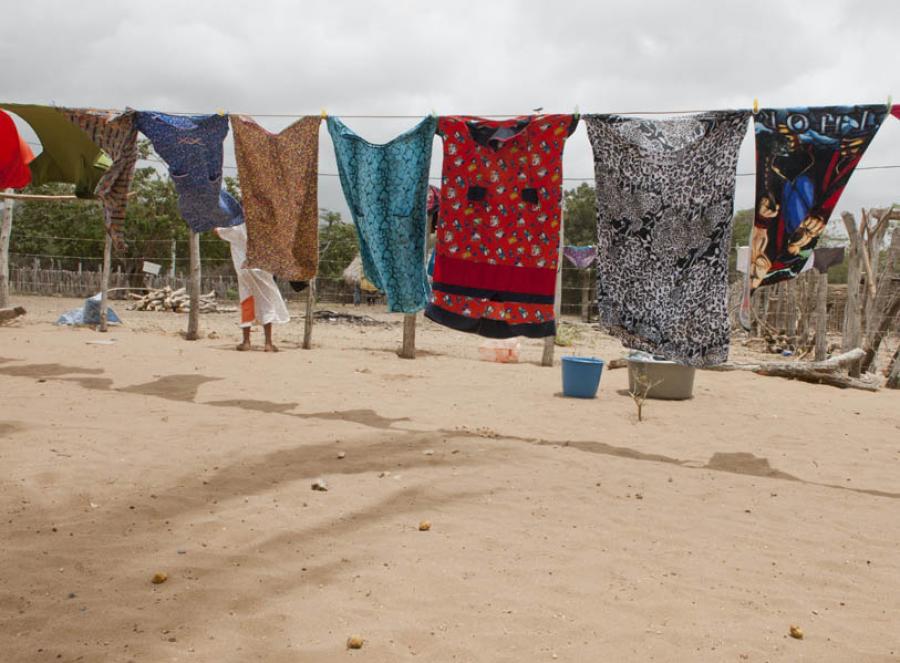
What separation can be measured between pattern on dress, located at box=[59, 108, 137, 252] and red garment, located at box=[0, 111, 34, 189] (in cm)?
87

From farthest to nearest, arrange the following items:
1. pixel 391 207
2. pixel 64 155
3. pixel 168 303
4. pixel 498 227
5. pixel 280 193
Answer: pixel 168 303
pixel 64 155
pixel 280 193
pixel 391 207
pixel 498 227

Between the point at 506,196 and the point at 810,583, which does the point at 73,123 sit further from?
the point at 810,583

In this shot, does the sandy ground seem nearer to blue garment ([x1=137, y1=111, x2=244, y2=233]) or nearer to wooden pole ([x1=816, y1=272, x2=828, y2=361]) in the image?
blue garment ([x1=137, y1=111, x2=244, y2=233])

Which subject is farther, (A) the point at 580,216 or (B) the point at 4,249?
(A) the point at 580,216

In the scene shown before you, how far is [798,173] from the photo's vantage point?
13.6 ft

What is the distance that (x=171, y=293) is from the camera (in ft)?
56.5

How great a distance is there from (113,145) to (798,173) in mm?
4910

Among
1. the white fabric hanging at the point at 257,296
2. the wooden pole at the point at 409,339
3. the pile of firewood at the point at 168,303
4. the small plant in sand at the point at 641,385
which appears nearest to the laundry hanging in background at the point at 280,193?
the white fabric hanging at the point at 257,296

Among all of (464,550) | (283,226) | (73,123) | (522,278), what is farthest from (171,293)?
(464,550)

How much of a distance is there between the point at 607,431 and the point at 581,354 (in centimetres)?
534

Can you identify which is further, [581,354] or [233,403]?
[581,354]

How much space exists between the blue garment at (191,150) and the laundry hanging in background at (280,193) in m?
0.23

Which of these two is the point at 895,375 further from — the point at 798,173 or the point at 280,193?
the point at 280,193

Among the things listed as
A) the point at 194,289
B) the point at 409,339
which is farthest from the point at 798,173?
the point at 194,289
